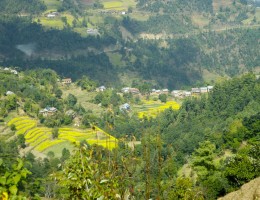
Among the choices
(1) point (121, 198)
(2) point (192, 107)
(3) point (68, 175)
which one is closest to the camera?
(1) point (121, 198)

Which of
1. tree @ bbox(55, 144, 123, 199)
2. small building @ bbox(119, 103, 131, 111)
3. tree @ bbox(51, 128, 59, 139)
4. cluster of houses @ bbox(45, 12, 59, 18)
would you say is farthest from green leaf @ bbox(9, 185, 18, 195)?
cluster of houses @ bbox(45, 12, 59, 18)

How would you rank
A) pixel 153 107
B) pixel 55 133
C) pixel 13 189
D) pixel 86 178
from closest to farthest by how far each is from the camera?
1. pixel 13 189
2. pixel 86 178
3. pixel 55 133
4. pixel 153 107

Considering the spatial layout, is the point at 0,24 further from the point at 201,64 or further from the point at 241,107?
the point at 241,107


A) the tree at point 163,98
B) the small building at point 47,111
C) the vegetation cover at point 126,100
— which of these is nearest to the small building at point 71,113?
the vegetation cover at point 126,100

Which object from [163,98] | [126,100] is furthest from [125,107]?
[163,98]

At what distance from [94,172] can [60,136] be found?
47.4 m

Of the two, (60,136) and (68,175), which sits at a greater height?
(68,175)

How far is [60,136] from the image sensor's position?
5066 cm

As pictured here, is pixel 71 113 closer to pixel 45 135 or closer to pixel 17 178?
pixel 45 135

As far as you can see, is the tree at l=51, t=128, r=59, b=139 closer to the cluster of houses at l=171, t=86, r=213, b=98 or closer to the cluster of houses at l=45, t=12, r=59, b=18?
the cluster of houses at l=171, t=86, r=213, b=98

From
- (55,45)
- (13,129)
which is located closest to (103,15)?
(55,45)

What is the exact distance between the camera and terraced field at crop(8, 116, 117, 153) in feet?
157

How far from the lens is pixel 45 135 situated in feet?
166

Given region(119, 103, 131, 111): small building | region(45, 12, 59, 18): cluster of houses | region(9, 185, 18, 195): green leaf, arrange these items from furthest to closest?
region(45, 12, 59, 18): cluster of houses
region(119, 103, 131, 111): small building
region(9, 185, 18, 195): green leaf
